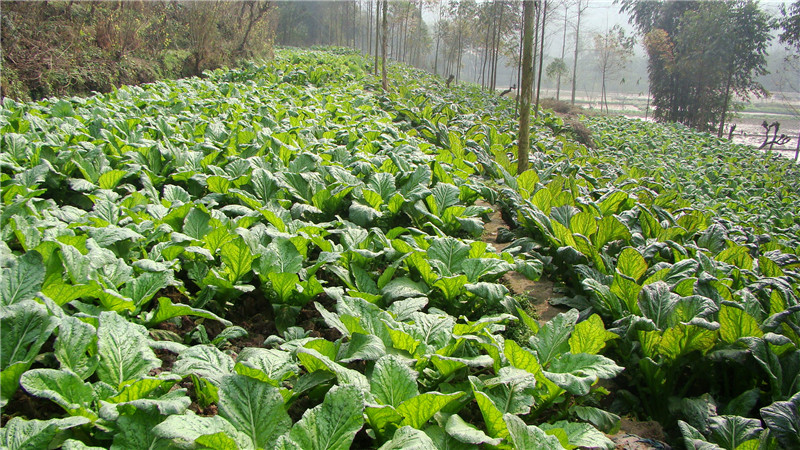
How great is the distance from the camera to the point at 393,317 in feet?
9.34

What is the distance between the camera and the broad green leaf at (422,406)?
2062 millimetres

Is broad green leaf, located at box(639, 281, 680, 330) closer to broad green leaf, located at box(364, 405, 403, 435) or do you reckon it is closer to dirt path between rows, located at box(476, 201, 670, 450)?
dirt path between rows, located at box(476, 201, 670, 450)

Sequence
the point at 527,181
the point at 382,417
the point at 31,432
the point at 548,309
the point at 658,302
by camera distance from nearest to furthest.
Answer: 1. the point at 31,432
2. the point at 382,417
3. the point at 658,302
4. the point at 548,309
5. the point at 527,181

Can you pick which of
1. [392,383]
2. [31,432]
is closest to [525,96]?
[392,383]

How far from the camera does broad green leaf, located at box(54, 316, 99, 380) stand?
205 cm

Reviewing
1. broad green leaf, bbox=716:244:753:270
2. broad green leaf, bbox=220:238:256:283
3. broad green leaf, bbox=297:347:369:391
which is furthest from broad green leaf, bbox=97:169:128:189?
broad green leaf, bbox=716:244:753:270

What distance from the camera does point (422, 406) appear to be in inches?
82.2

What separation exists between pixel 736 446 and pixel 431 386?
157cm

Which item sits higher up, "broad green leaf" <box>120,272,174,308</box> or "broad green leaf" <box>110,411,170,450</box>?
"broad green leaf" <box>120,272,174,308</box>

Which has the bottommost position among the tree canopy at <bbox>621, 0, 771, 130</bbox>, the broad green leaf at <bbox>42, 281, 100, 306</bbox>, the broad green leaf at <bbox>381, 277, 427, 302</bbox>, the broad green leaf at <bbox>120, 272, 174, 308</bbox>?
the broad green leaf at <bbox>381, 277, 427, 302</bbox>

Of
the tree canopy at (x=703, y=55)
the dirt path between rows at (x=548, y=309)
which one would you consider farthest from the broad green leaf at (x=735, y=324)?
the tree canopy at (x=703, y=55)

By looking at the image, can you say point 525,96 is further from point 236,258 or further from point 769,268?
point 236,258

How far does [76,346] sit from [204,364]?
1.77ft

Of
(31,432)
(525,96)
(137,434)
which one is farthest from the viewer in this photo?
(525,96)
